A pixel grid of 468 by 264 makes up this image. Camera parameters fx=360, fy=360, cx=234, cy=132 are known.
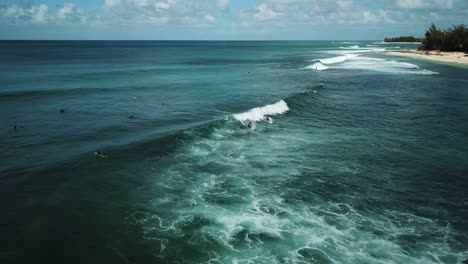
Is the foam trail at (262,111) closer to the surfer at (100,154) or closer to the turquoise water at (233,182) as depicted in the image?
the turquoise water at (233,182)

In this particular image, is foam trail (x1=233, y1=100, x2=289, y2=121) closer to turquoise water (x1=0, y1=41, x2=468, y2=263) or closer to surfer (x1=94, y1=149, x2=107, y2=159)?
turquoise water (x1=0, y1=41, x2=468, y2=263)

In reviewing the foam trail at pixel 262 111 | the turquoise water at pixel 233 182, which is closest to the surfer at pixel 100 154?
the turquoise water at pixel 233 182

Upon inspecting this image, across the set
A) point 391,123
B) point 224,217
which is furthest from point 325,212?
point 391,123

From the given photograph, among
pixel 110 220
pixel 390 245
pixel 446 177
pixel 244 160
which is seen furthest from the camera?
pixel 244 160

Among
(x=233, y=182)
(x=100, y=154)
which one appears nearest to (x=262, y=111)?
(x=233, y=182)

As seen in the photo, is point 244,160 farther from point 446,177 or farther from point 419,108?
point 419,108
